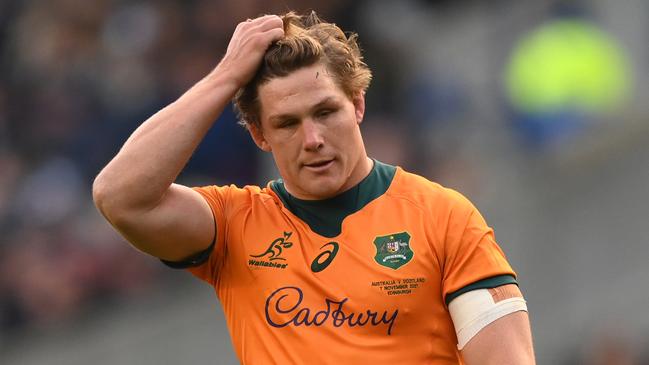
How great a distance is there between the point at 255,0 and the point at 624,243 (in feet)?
13.0

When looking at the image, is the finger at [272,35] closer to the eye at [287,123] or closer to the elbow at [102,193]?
the eye at [287,123]

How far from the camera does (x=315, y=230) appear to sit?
4.95 metres

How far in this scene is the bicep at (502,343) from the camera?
453 centimetres

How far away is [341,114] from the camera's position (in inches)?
190

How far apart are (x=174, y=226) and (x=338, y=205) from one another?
0.55m

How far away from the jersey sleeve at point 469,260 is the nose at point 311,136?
18.9 inches

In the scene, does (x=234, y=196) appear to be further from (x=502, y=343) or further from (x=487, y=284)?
(x=502, y=343)

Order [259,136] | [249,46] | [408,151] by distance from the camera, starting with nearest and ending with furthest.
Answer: [249,46] < [259,136] < [408,151]

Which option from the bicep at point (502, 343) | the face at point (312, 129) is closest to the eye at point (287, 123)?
the face at point (312, 129)

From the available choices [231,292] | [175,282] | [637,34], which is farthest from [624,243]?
[231,292]

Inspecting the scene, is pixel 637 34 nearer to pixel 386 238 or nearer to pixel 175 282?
pixel 175 282

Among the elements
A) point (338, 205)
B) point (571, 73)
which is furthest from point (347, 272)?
point (571, 73)

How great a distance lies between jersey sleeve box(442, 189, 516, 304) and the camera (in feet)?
15.2

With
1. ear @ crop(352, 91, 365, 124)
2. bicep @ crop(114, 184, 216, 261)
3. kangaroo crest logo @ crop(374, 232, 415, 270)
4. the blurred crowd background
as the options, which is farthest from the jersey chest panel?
the blurred crowd background
